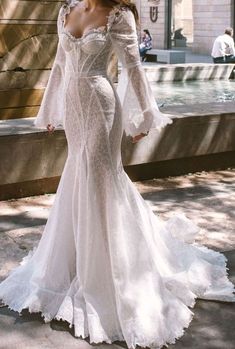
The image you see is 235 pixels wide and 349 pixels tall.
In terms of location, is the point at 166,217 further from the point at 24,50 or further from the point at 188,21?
the point at 188,21

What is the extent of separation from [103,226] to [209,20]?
102ft

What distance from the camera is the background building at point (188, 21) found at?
32.5 m

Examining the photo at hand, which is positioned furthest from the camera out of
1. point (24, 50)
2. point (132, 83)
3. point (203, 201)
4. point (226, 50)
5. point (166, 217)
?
point (226, 50)

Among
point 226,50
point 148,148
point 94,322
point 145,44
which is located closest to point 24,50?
point 148,148

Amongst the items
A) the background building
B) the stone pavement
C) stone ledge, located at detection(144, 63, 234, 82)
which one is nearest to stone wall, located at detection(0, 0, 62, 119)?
the stone pavement

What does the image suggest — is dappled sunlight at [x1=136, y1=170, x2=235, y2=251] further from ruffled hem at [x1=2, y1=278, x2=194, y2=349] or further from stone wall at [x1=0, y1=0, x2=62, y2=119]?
stone wall at [x1=0, y1=0, x2=62, y2=119]

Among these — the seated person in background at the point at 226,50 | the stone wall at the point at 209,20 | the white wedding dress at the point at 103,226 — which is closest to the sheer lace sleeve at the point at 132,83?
the white wedding dress at the point at 103,226

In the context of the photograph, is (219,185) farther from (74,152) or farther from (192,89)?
(192,89)

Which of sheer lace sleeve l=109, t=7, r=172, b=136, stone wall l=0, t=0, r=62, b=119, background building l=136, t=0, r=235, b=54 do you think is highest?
sheer lace sleeve l=109, t=7, r=172, b=136

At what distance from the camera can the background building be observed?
107 ft

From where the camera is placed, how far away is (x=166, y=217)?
19.5 feet

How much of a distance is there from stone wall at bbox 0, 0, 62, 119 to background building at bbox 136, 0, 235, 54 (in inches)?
968

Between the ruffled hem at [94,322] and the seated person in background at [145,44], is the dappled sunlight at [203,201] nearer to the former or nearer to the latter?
the ruffled hem at [94,322]

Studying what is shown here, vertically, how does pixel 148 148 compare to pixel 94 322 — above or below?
below
